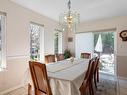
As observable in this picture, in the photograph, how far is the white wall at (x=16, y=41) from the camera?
311cm

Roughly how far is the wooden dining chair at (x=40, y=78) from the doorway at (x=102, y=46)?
11.2ft

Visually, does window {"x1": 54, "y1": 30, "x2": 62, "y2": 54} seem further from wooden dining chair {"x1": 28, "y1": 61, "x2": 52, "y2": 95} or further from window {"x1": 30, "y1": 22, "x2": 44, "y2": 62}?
wooden dining chair {"x1": 28, "y1": 61, "x2": 52, "y2": 95}

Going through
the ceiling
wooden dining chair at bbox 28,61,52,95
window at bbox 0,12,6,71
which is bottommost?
wooden dining chair at bbox 28,61,52,95

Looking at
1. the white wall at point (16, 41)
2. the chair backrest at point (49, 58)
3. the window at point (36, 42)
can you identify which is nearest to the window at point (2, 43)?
the white wall at point (16, 41)

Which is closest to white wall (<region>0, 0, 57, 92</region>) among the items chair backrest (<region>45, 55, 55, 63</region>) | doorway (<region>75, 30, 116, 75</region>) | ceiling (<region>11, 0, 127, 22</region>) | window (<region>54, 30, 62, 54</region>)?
ceiling (<region>11, 0, 127, 22</region>)

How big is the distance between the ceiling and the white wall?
0.25m

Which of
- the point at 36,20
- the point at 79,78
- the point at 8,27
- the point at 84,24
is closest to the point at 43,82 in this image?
the point at 79,78

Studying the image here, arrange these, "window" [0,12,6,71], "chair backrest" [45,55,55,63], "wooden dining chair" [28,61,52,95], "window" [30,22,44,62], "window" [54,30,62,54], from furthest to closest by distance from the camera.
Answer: "window" [54,30,62,54] < "window" [30,22,44,62] < "chair backrest" [45,55,55,63] < "window" [0,12,6,71] < "wooden dining chair" [28,61,52,95]

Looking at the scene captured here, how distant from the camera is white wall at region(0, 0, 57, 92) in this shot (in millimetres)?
3111

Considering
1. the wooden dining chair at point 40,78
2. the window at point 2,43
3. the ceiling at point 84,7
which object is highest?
the ceiling at point 84,7

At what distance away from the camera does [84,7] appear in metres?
3.83

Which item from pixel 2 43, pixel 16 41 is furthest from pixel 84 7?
pixel 2 43

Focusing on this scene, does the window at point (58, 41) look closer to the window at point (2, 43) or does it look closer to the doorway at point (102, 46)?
the doorway at point (102, 46)

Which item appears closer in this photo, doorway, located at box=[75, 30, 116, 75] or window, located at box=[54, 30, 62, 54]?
doorway, located at box=[75, 30, 116, 75]
